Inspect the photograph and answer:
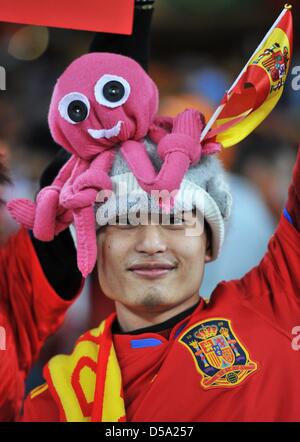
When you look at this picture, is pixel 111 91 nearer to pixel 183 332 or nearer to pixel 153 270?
pixel 153 270

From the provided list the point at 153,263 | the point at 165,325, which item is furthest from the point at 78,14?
the point at 165,325

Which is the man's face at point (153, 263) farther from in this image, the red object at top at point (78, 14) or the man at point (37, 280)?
the red object at top at point (78, 14)

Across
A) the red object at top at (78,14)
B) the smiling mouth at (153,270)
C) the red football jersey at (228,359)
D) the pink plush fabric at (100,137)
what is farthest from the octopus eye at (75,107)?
the red football jersey at (228,359)

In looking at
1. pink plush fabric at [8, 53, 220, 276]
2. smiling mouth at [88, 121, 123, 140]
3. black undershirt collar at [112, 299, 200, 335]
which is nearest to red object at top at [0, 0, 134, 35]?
pink plush fabric at [8, 53, 220, 276]

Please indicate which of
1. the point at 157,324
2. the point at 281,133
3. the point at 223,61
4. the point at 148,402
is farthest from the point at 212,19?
the point at 148,402

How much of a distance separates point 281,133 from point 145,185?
1.67 ft

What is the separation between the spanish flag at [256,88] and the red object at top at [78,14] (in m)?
0.20

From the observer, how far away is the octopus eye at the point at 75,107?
3.20ft

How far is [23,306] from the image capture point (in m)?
1.17

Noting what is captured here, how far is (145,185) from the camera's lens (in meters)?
0.96

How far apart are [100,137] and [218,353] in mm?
363

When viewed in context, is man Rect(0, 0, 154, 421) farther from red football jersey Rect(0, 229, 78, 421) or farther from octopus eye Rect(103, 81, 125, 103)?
octopus eye Rect(103, 81, 125, 103)

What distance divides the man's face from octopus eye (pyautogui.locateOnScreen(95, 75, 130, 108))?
187mm
